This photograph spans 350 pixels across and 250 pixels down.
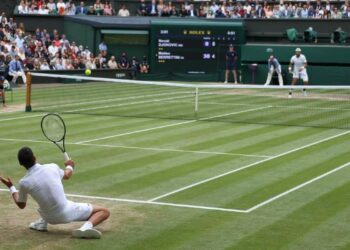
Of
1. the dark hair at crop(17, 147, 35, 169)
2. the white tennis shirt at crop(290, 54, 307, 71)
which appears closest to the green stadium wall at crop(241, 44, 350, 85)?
the white tennis shirt at crop(290, 54, 307, 71)

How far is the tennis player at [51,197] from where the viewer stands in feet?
35.6

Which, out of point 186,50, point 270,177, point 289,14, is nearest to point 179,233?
point 270,177

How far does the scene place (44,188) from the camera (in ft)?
35.8

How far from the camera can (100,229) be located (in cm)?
1186

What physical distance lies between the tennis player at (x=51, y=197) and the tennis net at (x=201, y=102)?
1444cm

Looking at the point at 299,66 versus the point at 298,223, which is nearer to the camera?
the point at 298,223

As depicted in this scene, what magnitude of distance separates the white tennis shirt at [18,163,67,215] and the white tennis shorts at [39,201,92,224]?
0.24 ft

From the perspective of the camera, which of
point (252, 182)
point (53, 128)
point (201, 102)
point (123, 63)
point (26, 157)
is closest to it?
point (26, 157)

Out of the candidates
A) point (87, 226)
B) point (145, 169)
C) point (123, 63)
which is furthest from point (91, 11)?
point (87, 226)

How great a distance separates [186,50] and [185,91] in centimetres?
929

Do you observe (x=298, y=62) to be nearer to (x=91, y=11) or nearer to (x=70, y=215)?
(x=91, y=11)

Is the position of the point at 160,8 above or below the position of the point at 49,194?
above

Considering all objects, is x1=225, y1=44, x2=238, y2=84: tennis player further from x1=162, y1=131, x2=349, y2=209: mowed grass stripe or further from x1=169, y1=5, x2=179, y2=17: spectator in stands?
x1=162, y1=131, x2=349, y2=209: mowed grass stripe

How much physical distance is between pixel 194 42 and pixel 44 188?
37421 mm
